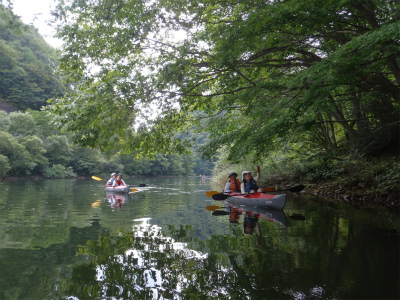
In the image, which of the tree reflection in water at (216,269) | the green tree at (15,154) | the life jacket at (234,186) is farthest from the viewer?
the green tree at (15,154)

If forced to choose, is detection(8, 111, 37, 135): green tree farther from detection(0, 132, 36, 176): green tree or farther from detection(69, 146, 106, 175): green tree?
detection(69, 146, 106, 175): green tree

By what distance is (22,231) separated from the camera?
5.46m

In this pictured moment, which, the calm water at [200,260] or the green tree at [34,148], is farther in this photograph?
the green tree at [34,148]

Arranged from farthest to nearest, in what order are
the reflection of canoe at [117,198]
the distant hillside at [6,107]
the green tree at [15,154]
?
the distant hillside at [6,107], the green tree at [15,154], the reflection of canoe at [117,198]

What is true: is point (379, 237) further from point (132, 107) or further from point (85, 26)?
point (85, 26)

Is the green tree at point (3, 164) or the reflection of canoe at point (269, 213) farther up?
the green tree at point (3, 164)

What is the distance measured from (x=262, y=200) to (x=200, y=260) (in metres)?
5.61

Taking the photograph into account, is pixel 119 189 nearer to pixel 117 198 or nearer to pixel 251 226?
pixel 117 198

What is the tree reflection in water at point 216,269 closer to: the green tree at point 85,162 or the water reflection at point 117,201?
the water reflection at point 117,201

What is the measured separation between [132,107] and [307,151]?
1077 cm

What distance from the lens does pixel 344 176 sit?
1180 centimetres

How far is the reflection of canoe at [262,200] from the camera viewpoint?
839 centimetres

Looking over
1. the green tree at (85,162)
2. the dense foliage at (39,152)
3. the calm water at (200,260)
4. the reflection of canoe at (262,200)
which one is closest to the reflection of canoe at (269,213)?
the reflection of canoe at (262,200)

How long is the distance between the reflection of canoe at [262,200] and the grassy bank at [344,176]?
250 centimetres
